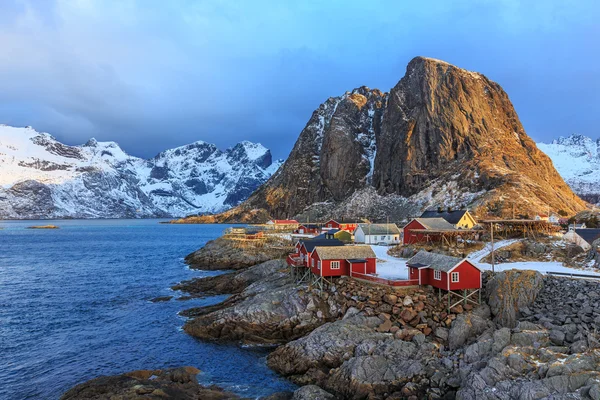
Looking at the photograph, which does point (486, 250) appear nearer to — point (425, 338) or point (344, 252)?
point (344, 252)

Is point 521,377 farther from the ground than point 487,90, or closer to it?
closer to it

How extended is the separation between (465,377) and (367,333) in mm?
8319

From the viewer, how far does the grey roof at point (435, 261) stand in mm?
33781

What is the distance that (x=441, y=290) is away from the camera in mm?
35344

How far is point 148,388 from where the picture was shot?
74.8ft

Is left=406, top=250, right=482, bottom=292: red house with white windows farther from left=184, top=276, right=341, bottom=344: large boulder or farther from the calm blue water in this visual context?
the calm blue water

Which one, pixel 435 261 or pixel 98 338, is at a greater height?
pixel 435 261

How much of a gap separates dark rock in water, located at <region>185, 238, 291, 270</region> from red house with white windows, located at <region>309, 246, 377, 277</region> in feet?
101

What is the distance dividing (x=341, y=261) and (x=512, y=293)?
52.0 feet

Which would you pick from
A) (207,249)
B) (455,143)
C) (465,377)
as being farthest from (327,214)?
(465,377)

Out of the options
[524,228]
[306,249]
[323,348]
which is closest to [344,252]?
[306,249]

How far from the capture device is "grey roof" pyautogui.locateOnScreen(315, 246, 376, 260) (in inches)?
1596

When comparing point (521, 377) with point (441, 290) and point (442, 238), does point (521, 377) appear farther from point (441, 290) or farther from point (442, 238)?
point (442, 238)

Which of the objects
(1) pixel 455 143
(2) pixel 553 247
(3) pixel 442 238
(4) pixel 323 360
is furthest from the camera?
(1) pixel 455 143
